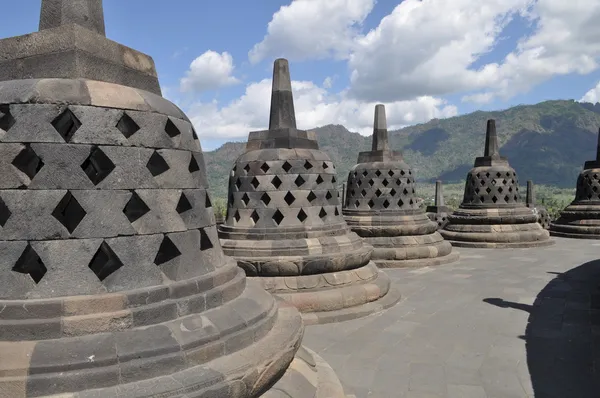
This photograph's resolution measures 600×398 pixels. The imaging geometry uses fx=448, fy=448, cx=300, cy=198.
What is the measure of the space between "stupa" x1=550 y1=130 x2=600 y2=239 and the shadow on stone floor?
26.3 ft

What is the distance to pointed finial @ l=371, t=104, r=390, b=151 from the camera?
11.4 m

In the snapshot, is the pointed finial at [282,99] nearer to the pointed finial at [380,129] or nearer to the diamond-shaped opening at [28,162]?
the pointed finial at [380,129]

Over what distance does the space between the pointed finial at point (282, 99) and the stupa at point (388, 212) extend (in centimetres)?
420

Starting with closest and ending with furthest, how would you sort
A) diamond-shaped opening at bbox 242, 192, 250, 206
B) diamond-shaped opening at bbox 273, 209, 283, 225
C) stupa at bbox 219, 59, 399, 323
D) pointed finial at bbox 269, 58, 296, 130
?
stupa at bbox 219, 59, 399, 323 → diamond-shaped opening at bbox 273, 209, 283, 225 → diamond-shaped opening at bbox 242, 192, 250, 206 → pointed finial at bbox 269, 58, 296, 130

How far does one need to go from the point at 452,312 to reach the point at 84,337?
17.8 feet

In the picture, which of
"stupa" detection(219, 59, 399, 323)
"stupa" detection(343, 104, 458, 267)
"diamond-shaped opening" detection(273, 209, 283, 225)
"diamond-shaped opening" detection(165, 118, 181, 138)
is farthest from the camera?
"stupa" detection(343, 104, 458, 267)

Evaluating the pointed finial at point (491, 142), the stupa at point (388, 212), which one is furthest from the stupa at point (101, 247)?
the pointed finial at point (491, 142)

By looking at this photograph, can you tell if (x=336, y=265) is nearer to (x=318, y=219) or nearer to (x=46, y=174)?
(x=318, y=219)

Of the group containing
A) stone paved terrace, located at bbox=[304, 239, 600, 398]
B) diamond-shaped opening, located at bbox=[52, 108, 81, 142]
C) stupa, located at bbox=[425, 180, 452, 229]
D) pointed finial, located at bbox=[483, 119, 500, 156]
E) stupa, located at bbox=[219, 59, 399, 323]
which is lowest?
stone paved terrace, located at bbox=[304, 239, 600, 398]

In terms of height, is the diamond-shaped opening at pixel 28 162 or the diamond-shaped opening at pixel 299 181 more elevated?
the diamond-shaped opening at pixel 28 162

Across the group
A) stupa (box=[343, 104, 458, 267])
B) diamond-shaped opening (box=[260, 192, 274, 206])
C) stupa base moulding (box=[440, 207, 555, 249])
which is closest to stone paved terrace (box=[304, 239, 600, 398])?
stupa (box=[343, 104, 458, 267])

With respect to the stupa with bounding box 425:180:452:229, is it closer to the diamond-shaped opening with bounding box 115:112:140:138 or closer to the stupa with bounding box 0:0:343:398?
the stupa with bounding box 0:0:343:398

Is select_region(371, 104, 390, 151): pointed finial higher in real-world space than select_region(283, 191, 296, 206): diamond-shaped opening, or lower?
higher

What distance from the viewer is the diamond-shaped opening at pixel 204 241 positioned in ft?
10.5
